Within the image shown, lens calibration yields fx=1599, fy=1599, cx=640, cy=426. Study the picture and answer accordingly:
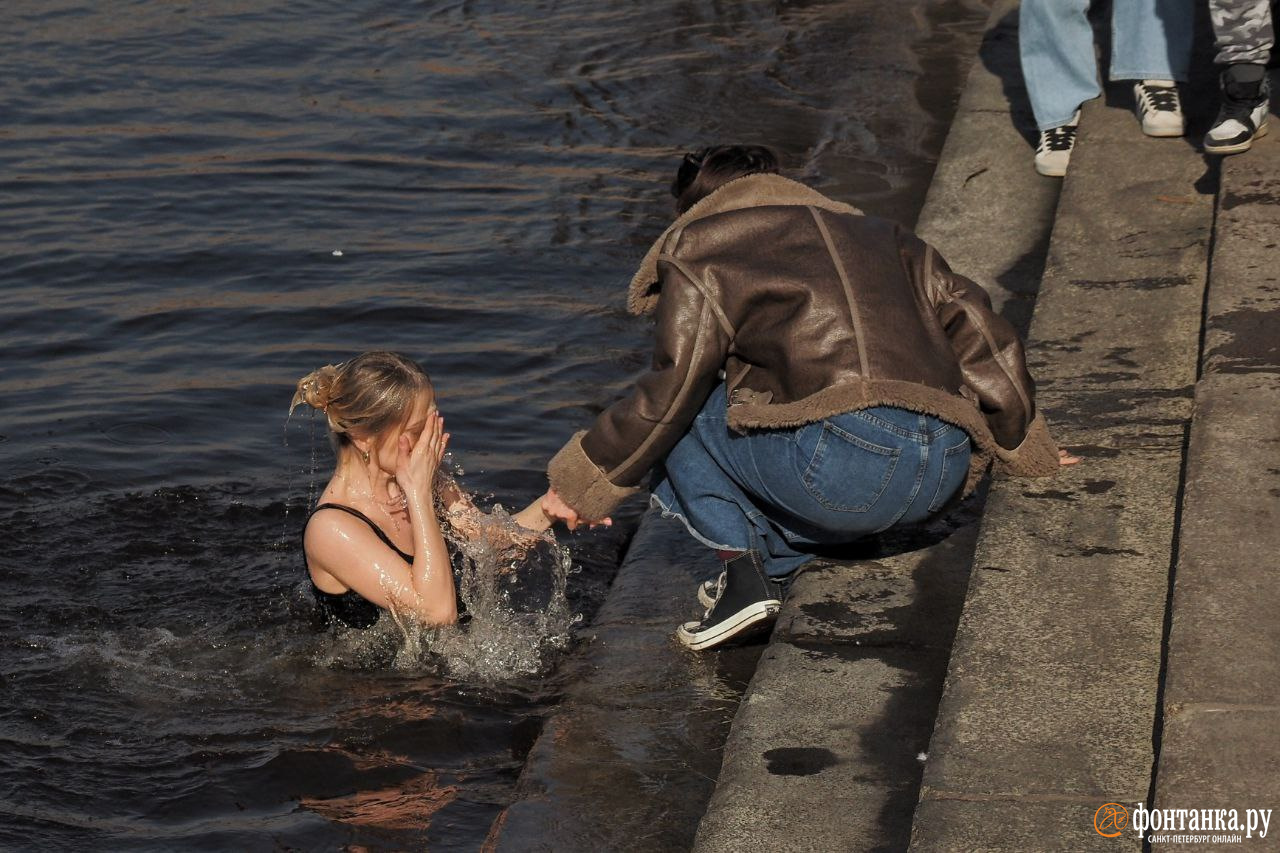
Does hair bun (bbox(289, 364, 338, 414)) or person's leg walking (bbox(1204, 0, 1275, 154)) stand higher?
hair bun (bbox(289, 364, 338, 414))

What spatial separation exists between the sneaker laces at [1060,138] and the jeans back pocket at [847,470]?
10.8 ft

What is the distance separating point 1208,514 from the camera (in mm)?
3473

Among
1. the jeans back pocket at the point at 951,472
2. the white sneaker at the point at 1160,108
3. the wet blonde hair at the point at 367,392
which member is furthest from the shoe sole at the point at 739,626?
the white sneaker at the point at 1160,108

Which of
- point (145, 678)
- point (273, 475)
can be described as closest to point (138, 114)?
point (273, 475)

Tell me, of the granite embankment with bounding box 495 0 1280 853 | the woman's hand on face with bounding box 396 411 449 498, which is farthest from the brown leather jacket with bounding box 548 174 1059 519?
the woman's hand on face with bounding box 396 411 449 498

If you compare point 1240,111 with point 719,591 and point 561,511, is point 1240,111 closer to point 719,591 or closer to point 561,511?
point 719,591

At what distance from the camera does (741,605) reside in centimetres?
412

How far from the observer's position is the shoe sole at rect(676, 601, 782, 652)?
4086 mm

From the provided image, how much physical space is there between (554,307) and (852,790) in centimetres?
466

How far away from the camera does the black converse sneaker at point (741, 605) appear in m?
4.09

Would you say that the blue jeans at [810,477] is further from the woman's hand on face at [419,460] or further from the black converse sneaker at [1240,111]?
the black converse sneaker at [1240,111]

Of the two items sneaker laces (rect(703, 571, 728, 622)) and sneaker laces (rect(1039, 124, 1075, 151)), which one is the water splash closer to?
sneaker laces (rect(703, 571, 728, 622))

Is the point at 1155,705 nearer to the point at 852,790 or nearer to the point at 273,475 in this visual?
the point at 852,790

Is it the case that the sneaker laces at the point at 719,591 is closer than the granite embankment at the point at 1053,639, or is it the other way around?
the granite embankment at the point at 1053,639
